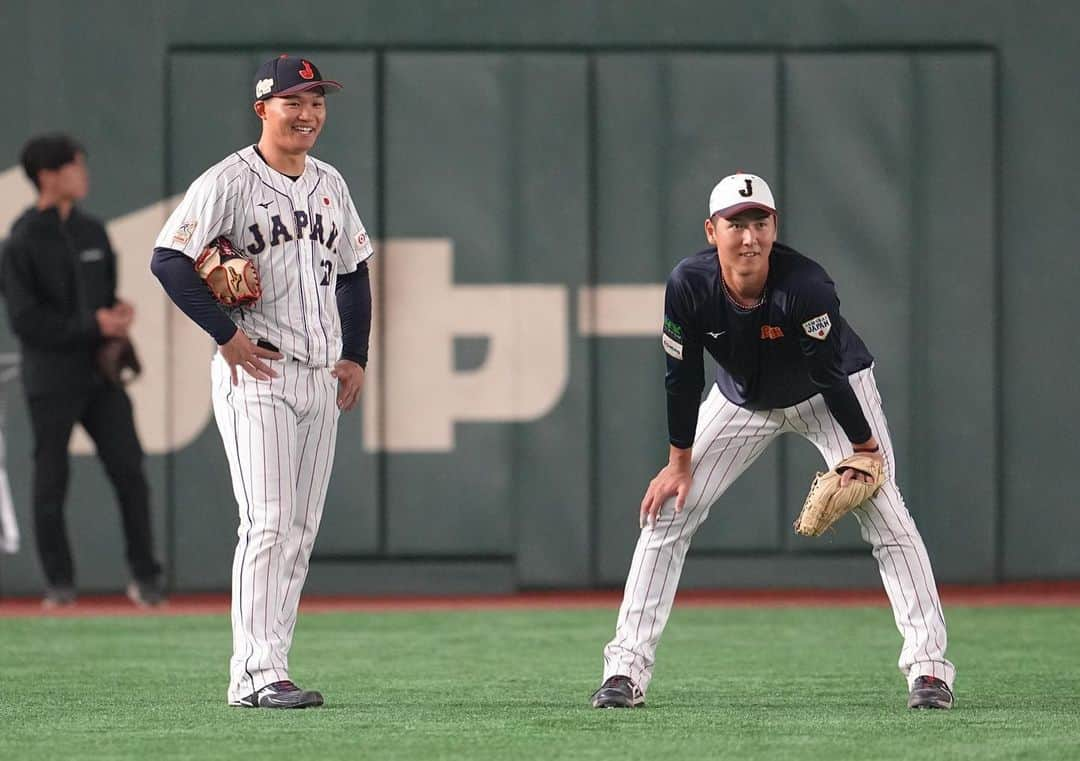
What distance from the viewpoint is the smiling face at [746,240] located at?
5.34m

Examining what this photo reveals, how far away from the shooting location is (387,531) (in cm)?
1038

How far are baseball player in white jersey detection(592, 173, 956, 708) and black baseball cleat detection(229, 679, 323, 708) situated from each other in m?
0.91

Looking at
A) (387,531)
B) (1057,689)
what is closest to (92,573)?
(387,531)

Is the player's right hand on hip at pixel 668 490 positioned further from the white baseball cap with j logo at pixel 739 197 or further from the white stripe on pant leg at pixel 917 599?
the white baseball cap with j logo at pixel 739 197

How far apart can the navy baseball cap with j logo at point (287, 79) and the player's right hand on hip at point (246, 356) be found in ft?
2.46

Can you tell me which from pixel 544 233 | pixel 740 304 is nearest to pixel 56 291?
pixel 544 233

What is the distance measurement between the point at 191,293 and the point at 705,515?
1725 millimetres

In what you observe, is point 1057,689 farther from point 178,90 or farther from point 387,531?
point 178,90

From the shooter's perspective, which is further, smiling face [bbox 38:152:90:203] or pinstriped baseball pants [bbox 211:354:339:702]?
smiling face [bbox 38:152:90:203]

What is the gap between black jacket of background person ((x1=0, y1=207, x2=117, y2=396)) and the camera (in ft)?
30.5

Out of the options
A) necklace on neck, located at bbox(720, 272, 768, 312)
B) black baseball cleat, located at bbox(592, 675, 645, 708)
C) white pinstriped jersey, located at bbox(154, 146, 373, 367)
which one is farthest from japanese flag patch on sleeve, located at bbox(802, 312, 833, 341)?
white pinstriped jersey, located at bbox(154, 146, 373, 367)

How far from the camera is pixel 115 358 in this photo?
30.5ft

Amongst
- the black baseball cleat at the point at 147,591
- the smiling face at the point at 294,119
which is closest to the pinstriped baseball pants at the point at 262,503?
the smiling face at the point at 294,119

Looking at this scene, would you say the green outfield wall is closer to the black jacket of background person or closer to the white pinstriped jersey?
the black jacket of background person
